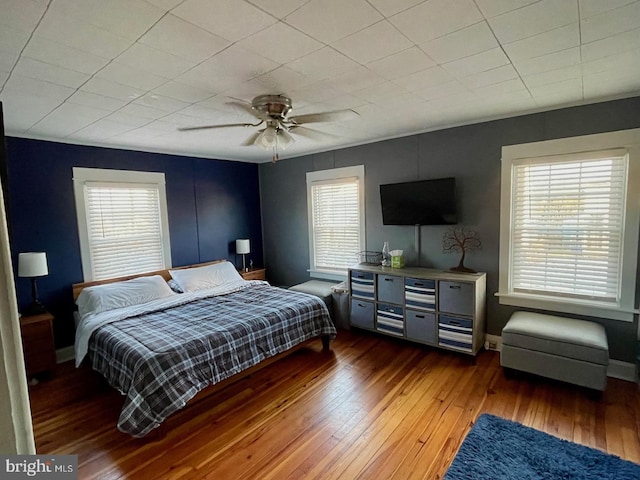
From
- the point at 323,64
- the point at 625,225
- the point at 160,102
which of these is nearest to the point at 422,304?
the point at 625,225

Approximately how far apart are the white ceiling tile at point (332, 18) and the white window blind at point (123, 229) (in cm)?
343

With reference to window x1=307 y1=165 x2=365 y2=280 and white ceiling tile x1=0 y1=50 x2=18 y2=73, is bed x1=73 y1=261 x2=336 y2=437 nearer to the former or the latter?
window x1=307 y1=165 x2=365 y2=280

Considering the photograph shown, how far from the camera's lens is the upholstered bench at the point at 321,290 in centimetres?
441

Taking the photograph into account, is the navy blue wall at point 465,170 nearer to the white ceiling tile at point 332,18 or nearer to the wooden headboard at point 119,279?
the wooden headboard at point 119,279

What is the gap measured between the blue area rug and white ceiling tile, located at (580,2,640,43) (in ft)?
8.17

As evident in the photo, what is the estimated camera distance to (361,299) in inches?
163

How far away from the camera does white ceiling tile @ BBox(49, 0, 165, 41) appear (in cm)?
139

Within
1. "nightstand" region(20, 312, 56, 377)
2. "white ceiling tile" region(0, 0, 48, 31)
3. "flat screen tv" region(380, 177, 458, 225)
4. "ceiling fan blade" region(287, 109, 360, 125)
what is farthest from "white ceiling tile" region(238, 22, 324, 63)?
"nightstand" region(20, 312, 56, 377)

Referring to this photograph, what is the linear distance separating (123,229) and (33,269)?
3.43ft

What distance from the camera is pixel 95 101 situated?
8.21 feet

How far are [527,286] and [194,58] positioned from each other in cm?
357

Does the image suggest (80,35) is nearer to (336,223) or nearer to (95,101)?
(95,101)

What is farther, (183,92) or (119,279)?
(119,279)

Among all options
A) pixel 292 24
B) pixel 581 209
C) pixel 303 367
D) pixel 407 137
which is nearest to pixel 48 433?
pixel 303 367
